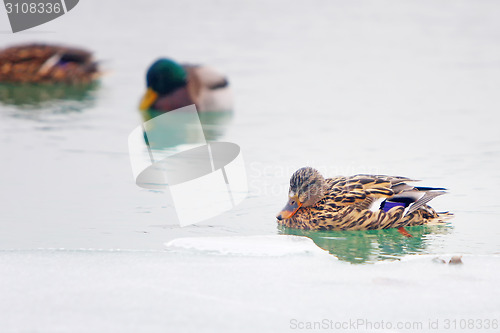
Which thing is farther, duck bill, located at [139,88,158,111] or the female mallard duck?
duck bill, located at [139,88,158,111]

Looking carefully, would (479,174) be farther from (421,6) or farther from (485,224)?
(421,6)

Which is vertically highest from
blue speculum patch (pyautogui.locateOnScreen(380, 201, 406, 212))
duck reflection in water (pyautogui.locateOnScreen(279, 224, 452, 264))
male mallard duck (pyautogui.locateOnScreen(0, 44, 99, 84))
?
male mallard duck (pyautogui.locateOnScreen(0, 44, 99, 84))

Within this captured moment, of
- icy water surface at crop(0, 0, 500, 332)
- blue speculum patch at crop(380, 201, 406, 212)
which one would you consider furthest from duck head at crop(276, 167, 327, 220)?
blue speculum patch at crop(380, 201, 406, 212)

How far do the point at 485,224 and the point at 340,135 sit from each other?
278 centimetres

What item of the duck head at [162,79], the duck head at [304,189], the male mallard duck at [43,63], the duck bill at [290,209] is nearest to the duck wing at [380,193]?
the duck head at [304,189]

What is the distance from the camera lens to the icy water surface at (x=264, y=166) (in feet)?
13.9

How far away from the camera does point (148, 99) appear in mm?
10047

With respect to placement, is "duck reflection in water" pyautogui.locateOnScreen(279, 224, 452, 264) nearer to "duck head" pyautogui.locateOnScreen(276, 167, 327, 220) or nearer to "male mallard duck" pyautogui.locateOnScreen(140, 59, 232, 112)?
"duck head" pyautogui.locateOnScreen(276, 167, 327, 220)

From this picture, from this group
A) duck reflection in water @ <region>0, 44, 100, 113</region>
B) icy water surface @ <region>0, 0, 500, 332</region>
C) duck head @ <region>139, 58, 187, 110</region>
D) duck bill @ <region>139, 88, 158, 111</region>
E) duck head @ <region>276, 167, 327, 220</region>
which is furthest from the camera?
duck reflection in water @ <region>0, 44, 100, 113</region>

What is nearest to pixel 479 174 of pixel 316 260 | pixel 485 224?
pixel 485 224

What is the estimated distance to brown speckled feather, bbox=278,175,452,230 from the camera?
5.84 m

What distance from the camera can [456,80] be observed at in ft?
35.0

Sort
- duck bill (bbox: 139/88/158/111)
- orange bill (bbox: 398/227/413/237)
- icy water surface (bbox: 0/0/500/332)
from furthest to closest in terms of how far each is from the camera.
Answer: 1. duck bill (bbox: 139/88/158/111)
2. orange bill (bbox: 398/227/413/237)
3. icy water surface (bbox: 0/0/500/332)

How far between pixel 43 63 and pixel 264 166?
17.6 ft
